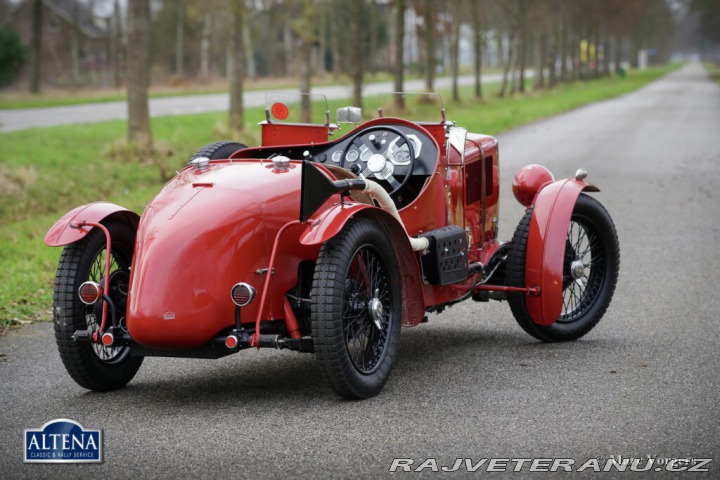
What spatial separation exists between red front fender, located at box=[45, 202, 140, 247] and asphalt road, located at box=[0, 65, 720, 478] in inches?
32.7

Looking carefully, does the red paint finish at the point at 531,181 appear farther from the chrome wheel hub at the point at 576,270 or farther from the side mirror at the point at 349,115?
the side mirror at the point at 349,115

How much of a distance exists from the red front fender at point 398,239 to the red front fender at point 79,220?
45.3 inches

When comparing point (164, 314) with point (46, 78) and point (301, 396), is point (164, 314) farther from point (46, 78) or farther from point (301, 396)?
point (46, 78)

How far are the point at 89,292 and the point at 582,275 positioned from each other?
128 inches

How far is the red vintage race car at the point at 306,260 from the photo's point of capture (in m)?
4.97

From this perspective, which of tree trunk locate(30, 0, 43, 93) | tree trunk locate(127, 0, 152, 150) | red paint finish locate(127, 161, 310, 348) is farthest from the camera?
tree trunk locate(30, 0, 43, 93)

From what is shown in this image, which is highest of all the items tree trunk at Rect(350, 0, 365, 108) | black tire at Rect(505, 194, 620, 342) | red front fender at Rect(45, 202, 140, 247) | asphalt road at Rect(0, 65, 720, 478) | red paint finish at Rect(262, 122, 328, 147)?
tree trunk at Rect(350, 0, 365, 108)

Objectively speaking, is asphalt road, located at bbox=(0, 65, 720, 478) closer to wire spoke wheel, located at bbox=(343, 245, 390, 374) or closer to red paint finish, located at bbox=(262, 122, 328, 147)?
wire spoke wheel, located at bbox=(343, 245, 390, 374)

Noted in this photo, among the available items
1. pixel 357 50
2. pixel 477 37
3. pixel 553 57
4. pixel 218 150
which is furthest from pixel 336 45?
pixel 218 150

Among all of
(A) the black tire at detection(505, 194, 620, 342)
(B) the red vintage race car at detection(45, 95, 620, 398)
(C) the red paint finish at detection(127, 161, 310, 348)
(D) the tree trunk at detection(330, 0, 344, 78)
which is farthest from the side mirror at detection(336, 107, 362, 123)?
(D) the tree trunk at detection(330, 0, 344, 78)

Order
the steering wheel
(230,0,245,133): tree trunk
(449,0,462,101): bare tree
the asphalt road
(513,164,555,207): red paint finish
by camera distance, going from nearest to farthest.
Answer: the asphalt road, the steering wheel, (513,164,555,207): red paint finish, (230,0,245,133): tree trunk, (449,0,462,101): bare tree

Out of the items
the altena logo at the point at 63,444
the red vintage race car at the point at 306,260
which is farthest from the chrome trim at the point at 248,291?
the altena logo at the point at 63,444

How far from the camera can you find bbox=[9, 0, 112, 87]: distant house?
68.0m

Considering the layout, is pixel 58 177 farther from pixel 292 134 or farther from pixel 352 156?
pixel 352 156
